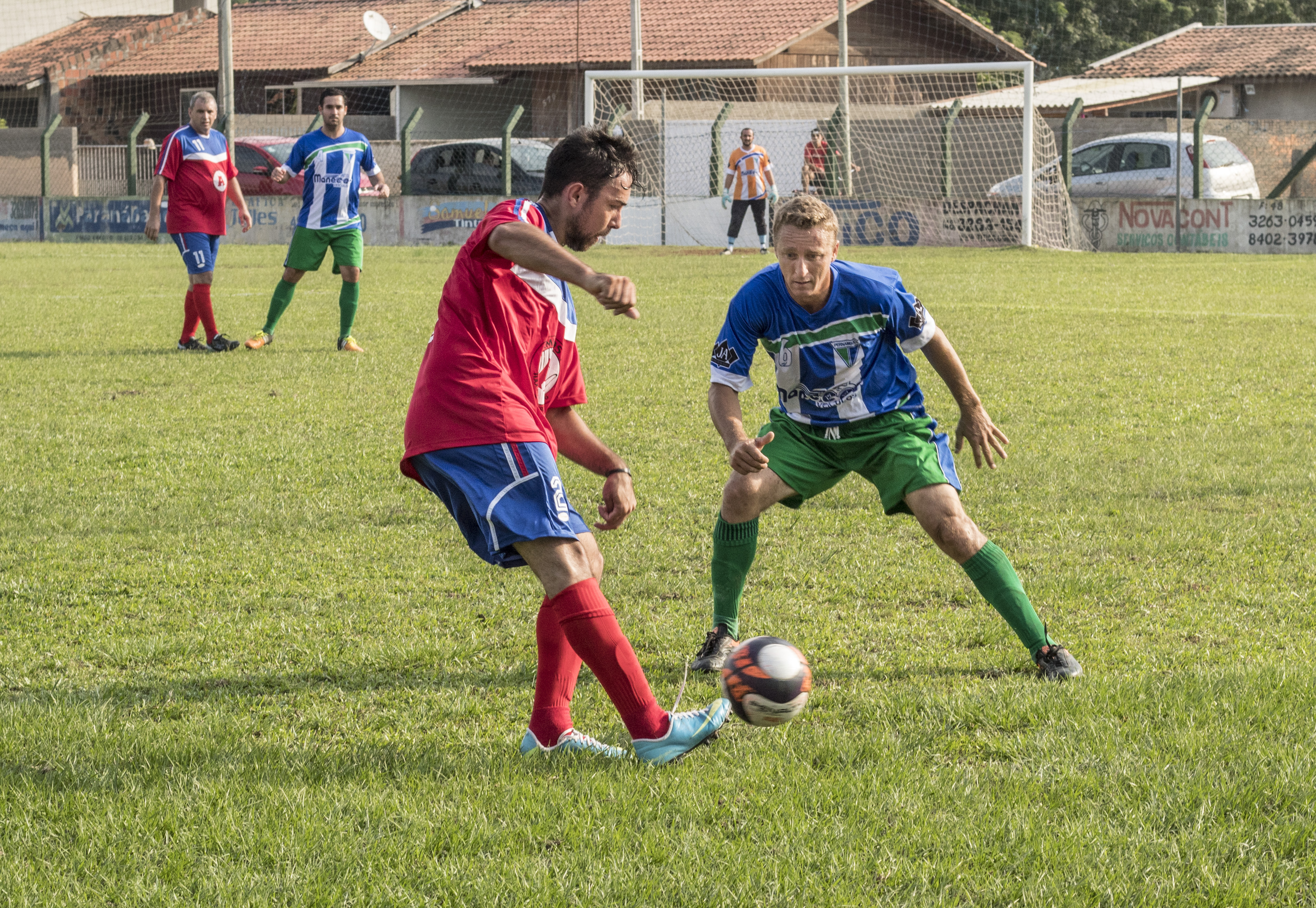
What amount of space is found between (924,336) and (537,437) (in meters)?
1.40

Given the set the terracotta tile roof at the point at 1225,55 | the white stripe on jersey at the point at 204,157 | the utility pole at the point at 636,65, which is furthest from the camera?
the terracotta tile roof at the point at 1225,55

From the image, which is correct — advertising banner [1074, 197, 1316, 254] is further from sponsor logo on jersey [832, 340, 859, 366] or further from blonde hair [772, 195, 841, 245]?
blonde hair [772, 195, 841, 245]

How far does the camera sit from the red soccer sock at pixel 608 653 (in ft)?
11.1

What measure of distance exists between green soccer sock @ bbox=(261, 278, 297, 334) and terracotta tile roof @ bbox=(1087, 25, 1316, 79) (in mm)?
29095

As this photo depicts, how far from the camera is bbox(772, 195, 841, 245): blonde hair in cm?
404

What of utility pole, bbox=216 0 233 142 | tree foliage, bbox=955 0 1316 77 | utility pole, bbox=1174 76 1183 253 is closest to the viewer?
utility pole, bbox=1174 76 1183 253

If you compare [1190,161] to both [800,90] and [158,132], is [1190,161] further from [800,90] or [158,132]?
[158,132]

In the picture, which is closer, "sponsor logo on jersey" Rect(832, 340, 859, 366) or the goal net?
"sponsor logo on jersey" Rect(832, 340, 859, 366)

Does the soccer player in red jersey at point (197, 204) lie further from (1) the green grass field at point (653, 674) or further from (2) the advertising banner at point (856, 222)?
(2) the advertising banner at point (856, 222)

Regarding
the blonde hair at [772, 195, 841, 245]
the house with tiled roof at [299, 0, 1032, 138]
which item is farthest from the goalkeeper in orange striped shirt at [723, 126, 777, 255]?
the blonde hair at [772, 195, 841, 245]

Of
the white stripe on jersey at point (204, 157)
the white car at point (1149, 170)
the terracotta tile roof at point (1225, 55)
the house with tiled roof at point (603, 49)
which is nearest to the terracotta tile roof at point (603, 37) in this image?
the house with tiled roof at point (603, 49)

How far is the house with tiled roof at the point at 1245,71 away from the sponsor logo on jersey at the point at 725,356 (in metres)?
31.7

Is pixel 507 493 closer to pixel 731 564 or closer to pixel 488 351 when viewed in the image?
pixel 488 351

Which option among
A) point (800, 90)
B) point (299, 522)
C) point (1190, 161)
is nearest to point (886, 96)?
point (800, 90)
